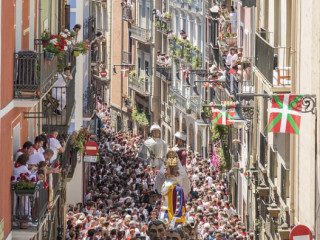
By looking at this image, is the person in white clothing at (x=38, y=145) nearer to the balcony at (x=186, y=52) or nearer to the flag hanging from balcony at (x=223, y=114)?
the flag hanging from balcony at (x=223, y=114)

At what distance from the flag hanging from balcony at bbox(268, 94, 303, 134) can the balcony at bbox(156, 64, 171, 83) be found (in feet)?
175

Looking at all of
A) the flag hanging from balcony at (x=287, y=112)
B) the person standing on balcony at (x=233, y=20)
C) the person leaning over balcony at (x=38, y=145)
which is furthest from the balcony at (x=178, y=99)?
the flag hanging from balcony at (x=287, y=112)

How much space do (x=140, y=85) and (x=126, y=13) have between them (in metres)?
6.18

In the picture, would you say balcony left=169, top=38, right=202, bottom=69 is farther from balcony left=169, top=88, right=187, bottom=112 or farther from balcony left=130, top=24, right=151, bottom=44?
balcony left=130, top=24, right=151, bottom=44

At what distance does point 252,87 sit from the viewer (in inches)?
1718

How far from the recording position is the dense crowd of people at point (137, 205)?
118 ft

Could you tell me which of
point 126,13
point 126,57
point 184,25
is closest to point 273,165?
point 184,25

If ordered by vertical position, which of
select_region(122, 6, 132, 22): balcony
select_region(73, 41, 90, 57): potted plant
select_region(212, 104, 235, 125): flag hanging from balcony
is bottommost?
select_region(212, 104, 235, 125): flag hanging from balcony

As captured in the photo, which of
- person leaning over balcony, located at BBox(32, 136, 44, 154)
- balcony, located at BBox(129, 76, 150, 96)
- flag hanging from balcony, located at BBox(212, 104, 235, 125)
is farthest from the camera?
balcony, located at BBox(129, 76, 150, 96)

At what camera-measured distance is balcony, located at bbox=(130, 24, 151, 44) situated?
270ft

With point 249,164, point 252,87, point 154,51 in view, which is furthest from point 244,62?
point 154,51

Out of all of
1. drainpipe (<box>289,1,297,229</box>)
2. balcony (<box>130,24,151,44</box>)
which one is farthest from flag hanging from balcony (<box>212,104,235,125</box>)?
balcony (<box>130,24,151,44</box>)

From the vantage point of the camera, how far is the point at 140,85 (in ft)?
276

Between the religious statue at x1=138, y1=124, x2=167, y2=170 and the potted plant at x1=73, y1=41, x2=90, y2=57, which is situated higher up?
the potted plant at x1=73, y1=41, x2=90, y2=57
